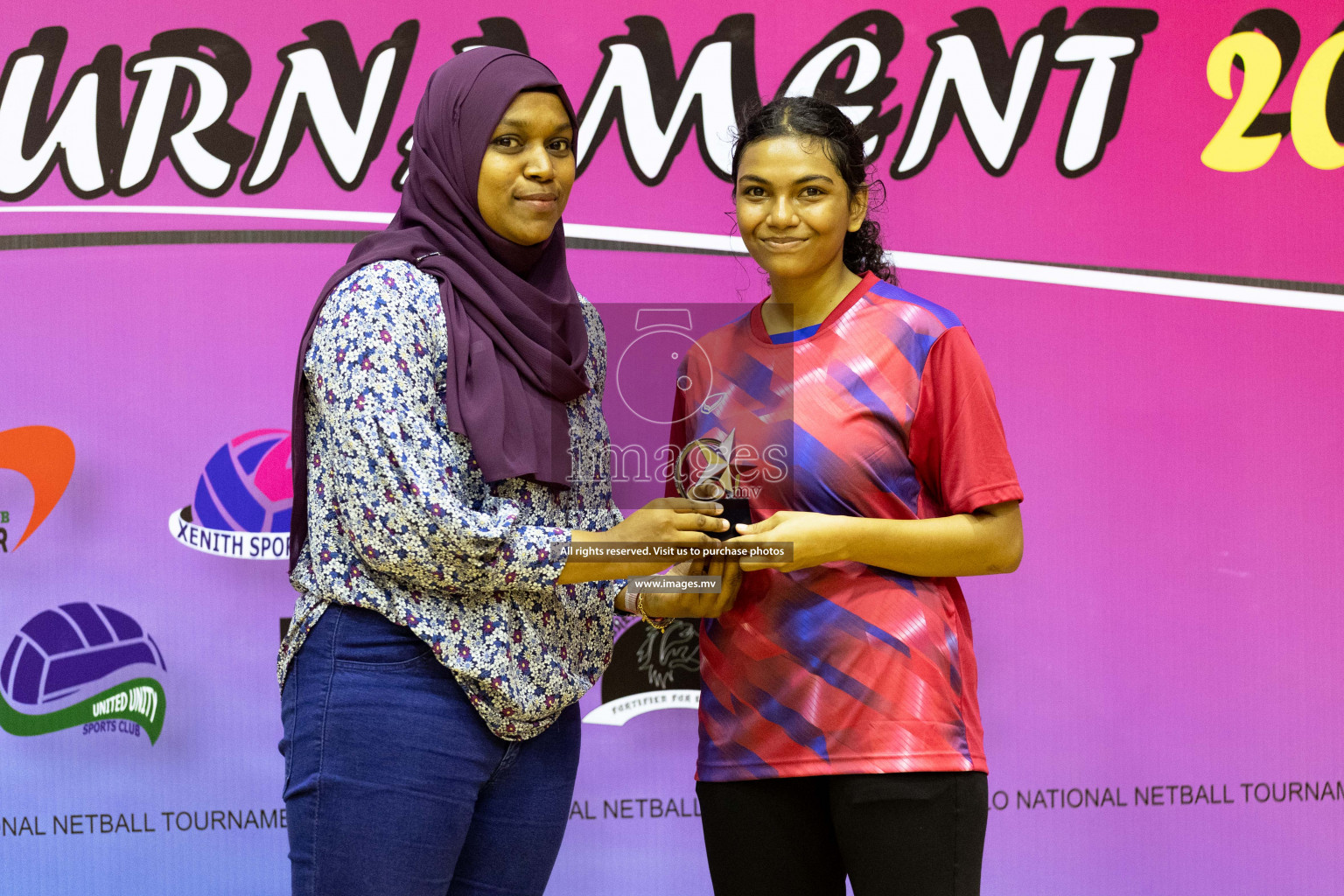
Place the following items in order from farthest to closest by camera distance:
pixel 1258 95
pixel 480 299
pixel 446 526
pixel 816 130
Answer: pixel 1258 95, pixel 816 130, pixel 480 299, pixel 446 526

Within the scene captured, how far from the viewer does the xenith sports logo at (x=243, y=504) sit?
246cm

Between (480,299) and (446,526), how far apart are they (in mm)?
301

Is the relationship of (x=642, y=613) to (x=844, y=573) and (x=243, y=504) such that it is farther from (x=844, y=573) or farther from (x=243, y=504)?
(x=243, y=504)

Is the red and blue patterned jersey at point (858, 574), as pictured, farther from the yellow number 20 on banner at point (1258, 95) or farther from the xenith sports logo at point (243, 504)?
the yellow number 20 on banner at point (1258, 95)

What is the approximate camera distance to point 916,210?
254cm

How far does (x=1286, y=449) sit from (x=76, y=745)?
2684 millimetres

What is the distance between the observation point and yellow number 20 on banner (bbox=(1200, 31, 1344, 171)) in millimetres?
2570

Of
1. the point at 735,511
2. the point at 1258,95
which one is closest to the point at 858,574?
the point at 735,511

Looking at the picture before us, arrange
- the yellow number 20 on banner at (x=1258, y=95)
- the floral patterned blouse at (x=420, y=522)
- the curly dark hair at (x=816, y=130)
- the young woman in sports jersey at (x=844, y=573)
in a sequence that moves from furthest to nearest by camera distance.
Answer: the yellow number 20 on banner at (x=1258, y=95)
the curly dark hair at (x=816, y=130)
the young woman in sports jersey at (x=844, y=573)
the floral patterned blouse at (x=420, y=522)

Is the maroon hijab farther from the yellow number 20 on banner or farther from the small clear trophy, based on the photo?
the yellow number 20 on banner

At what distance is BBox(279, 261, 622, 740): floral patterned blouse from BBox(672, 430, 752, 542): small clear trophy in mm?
185

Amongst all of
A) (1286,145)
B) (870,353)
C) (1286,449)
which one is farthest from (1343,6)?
(870,353)

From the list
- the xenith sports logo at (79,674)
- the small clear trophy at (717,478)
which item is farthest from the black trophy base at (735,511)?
the xenith sports logo at (79,674)

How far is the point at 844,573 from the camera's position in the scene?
1561mm
